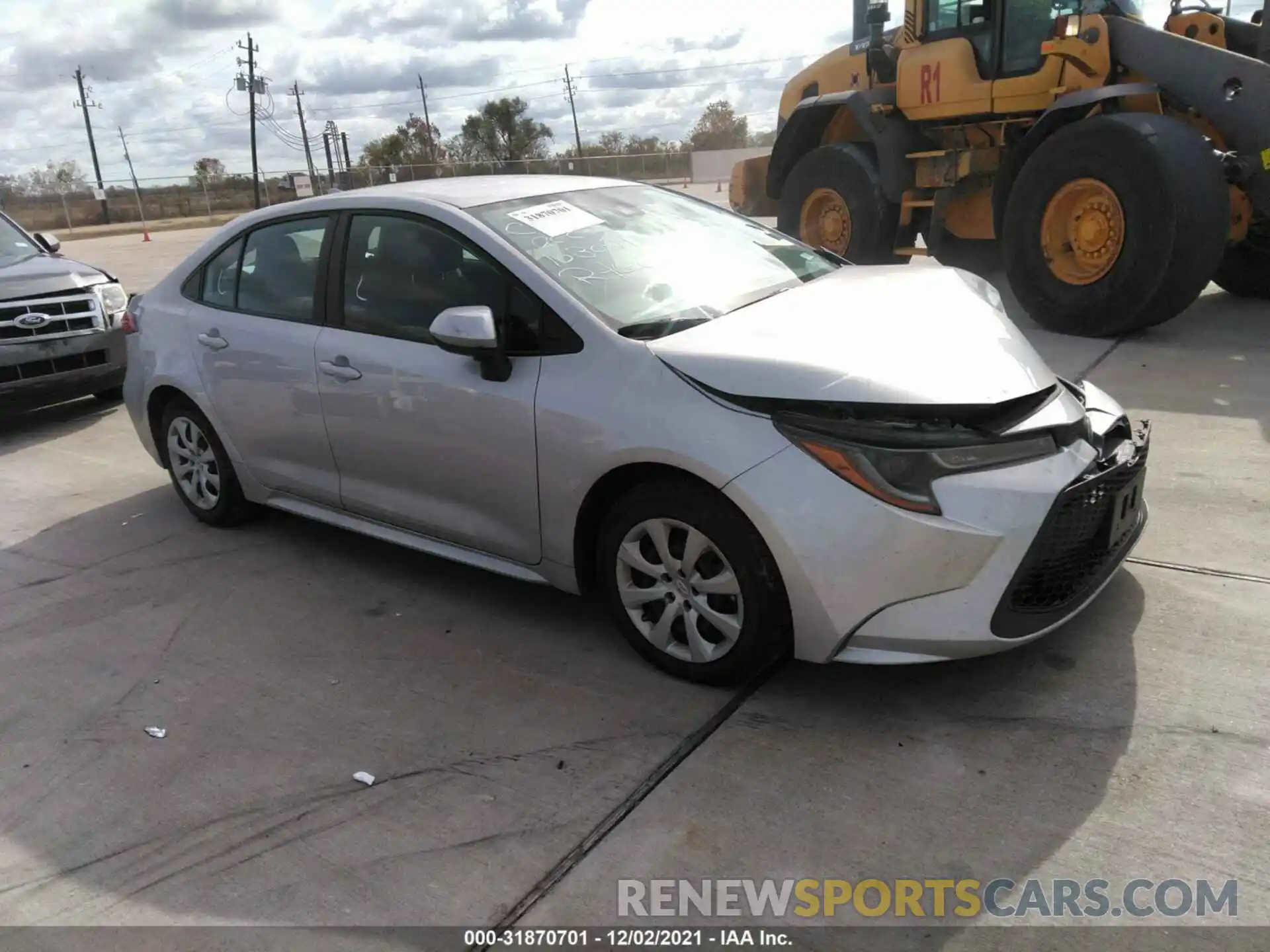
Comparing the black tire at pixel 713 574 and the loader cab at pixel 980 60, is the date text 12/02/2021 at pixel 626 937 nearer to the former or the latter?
the black tire at pixel 713 574

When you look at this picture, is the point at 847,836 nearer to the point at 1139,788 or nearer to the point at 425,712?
the point at 1139,788

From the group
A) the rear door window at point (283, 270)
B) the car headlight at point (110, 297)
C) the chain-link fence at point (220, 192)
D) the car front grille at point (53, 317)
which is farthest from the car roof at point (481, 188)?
the chain-link fence at point (220, 192)

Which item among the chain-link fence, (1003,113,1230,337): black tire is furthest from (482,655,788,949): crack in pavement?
the chain-link fence

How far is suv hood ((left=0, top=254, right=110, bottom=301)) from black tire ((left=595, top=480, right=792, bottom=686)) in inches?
227

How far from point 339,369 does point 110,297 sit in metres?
4.66

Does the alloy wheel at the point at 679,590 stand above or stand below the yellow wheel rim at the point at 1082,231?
below

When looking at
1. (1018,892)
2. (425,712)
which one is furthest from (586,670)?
(1018,892)

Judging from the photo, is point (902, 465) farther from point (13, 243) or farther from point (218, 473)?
point (13, 243)

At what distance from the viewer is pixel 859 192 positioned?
30.0 ft

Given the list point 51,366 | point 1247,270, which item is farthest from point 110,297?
point 1247,270

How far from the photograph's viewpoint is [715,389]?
117 inches

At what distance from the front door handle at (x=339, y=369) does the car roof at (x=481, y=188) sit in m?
0.68

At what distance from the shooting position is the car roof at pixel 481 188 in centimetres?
392

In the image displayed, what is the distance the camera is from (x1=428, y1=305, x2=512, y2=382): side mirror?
3.32 m
